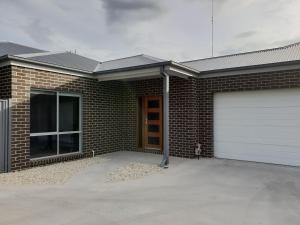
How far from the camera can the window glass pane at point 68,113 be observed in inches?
319

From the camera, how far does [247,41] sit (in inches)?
653

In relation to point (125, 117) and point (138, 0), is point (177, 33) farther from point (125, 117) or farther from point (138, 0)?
point (125, 117)

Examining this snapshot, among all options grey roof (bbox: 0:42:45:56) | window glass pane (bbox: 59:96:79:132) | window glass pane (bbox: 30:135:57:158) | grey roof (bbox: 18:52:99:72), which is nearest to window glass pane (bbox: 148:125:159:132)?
window glass pane (bbox: 59:96:79:132)

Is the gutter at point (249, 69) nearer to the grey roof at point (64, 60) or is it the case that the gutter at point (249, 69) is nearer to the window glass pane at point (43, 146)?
the grey roof at point (64, 60)

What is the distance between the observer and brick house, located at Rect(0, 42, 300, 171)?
7016 millimetres

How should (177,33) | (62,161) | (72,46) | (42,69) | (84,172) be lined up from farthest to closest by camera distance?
1. (72,46)
2. (177,33)
3. (62,161)
4. (42,69)
5. (84,172)


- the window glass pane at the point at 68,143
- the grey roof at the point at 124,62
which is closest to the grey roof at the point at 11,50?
the grey roof at the point at 124,62

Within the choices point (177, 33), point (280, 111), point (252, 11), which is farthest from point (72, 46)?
point (280, 111)

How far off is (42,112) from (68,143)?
4.72ft

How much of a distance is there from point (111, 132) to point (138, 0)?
506cm

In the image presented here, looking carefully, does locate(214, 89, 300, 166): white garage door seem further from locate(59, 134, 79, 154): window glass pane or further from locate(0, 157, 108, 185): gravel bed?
locate(59, 134, 79, 154): window glass pane

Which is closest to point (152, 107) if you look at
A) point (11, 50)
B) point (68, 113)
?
point (68, 113)

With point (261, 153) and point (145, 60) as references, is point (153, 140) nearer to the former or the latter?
point (145, 60)

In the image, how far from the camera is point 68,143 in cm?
838
